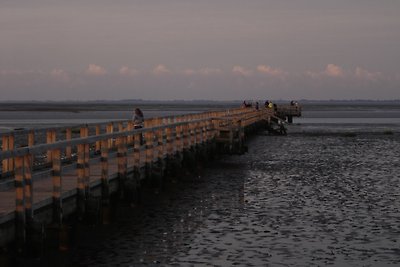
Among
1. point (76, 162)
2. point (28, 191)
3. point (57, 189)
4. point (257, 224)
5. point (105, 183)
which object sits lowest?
point (257, 224)

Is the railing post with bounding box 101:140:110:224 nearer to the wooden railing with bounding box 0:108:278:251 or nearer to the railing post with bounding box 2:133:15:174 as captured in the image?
the wooden railing with bounding box 0:108:278:251

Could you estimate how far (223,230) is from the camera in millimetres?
15062

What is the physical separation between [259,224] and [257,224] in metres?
0.04

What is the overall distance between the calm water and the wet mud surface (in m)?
0.02

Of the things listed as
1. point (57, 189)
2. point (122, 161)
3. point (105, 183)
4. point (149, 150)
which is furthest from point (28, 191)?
point (149, 150)

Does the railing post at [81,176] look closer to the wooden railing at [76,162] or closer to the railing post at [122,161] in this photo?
the wooden railing at [76,162]

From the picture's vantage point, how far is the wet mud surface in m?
12.5

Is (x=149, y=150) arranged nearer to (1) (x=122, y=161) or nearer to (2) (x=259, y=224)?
(1) (x=122, y=161)

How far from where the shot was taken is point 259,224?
1581 centimetres

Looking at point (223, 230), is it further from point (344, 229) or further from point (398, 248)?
point (398, 248)

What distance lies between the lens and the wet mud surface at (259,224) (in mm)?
12508

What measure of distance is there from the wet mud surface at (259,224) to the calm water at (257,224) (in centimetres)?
2

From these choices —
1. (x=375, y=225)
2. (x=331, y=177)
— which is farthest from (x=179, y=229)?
(x=331, y=177)

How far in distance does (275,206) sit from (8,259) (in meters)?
9.03
